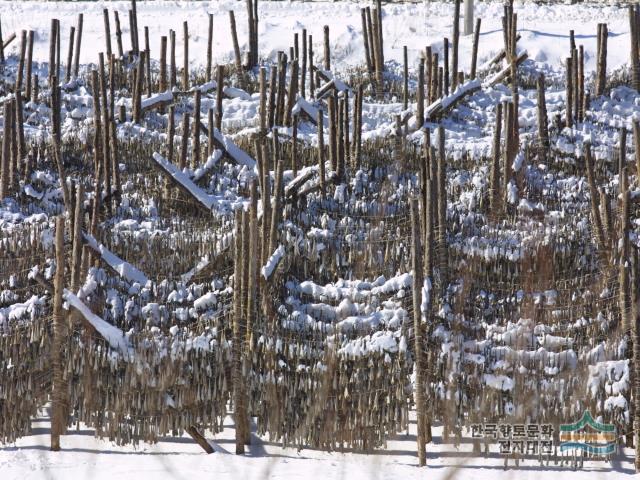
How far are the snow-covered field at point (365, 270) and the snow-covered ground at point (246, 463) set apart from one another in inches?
0.8

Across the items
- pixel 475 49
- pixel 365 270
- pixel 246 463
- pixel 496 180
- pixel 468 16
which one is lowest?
pixel 246 463

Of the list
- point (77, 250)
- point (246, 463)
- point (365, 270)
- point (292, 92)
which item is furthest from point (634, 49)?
point (246, 463)

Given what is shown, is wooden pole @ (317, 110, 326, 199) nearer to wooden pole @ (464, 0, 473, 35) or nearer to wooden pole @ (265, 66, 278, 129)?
wooden pole @ (265, 66, 278, 129)

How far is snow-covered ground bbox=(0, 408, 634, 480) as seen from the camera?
8000 millimetres

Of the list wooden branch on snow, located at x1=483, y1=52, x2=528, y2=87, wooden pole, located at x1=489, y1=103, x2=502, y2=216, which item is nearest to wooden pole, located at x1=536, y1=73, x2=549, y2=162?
wooden pole, located at x1=489, y1=103, x2=502, y2=216

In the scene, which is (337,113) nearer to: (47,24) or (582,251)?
(582,251)

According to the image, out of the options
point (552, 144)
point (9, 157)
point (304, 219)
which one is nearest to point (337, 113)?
point (304, 219)

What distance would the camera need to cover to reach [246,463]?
8336 mm

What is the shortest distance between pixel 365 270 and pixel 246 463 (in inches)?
141

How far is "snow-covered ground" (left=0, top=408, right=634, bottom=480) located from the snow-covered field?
2 cm

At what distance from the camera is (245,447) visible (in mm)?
8672

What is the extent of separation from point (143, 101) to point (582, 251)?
7.35 m

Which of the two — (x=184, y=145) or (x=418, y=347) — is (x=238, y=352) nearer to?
(x=418, y=347)

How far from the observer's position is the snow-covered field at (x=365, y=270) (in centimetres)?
852
